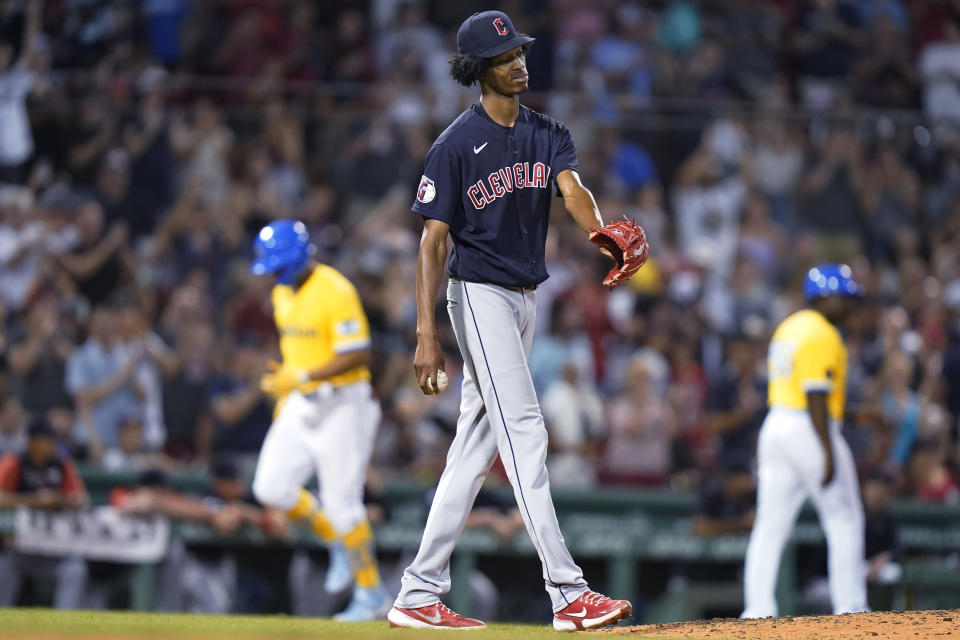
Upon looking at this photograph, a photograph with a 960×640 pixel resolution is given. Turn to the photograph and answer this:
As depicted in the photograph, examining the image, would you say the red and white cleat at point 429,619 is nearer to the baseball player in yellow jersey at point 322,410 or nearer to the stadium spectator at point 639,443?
the baseball player in yellow jersey at point 322,410

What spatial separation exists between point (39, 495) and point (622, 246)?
18.0 feet

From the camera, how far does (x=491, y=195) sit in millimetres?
5293

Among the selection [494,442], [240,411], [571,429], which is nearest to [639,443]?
[571,429]

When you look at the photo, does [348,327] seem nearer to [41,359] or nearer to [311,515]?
[311,515]

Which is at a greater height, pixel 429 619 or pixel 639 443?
pixel 639 443

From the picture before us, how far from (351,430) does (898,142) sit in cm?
715

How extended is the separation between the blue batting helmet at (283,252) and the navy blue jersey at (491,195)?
8.66 feet

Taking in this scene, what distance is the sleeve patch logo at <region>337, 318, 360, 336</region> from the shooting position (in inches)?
304

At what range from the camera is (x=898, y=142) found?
42.2 ft

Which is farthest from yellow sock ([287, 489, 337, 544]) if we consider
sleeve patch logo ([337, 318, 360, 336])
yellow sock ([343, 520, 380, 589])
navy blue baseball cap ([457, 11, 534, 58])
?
navy blue baseball cap ([457, 11, 534, 58])

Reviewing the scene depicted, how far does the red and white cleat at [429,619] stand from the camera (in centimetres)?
537

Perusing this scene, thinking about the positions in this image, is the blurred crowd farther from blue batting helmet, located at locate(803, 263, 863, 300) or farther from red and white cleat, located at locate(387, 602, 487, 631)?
red and white cleat, located at locate(387, 602, 487, 631)

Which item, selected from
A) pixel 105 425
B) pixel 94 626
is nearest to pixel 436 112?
pixel 105 425

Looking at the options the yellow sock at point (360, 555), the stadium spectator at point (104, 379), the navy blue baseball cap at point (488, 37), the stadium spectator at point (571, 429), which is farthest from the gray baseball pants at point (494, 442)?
the stadium spectator at point (104, 379)
